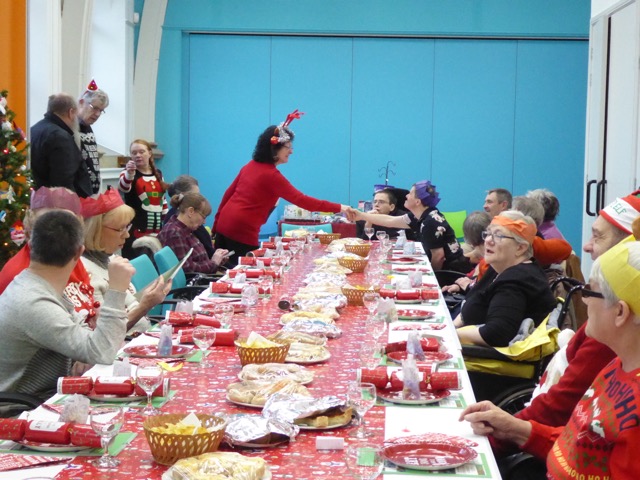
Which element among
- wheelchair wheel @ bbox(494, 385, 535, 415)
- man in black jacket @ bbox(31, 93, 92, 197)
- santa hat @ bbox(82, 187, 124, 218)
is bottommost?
wheelchair wheel @ bbox(494, 385, 535, 415)

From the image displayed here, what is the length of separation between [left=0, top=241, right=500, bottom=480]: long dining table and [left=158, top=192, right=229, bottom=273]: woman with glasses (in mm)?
2652

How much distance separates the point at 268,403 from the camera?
2.49 m

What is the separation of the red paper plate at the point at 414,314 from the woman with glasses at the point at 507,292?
0.53ft

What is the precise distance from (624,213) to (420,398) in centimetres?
118

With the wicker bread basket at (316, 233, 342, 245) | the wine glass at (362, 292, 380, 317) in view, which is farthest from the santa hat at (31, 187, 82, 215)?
the wicker bread basket at (316, 233, 342, 245)

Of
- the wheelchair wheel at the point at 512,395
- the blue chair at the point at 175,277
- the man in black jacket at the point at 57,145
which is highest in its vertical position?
the man in black jacket at the point at 57,145

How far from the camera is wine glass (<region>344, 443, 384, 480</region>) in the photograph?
1968 mm

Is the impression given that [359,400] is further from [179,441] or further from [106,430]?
[106,430]

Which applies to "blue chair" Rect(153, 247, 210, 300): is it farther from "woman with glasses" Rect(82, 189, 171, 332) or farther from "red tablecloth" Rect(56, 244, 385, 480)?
"red tablecloth" Rect(56, 244, 385, 480)

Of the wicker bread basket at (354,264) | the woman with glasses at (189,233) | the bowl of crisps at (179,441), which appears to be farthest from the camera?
the woman with glasses at (189,233)

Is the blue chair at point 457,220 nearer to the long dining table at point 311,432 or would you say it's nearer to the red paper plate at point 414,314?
the red paper plate at point 414,314

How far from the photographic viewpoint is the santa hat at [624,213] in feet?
10.9

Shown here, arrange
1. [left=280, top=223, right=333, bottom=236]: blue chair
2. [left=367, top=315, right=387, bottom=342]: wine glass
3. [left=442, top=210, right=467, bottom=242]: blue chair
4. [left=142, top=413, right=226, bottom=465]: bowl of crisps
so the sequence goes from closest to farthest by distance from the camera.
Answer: [left=142, top=413, right=226, bottom=465]: bowl of crisps
[left=367, top=315, right=387, bottom=342]: wine glass
[left=280, top=223, right=333, bottom=236]: blue chair
[left=442, top=210, right=467, bottom=242]: blue chair

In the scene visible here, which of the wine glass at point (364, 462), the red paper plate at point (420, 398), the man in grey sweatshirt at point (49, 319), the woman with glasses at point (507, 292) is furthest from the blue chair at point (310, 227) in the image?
the wine glass at point (364, 462)
